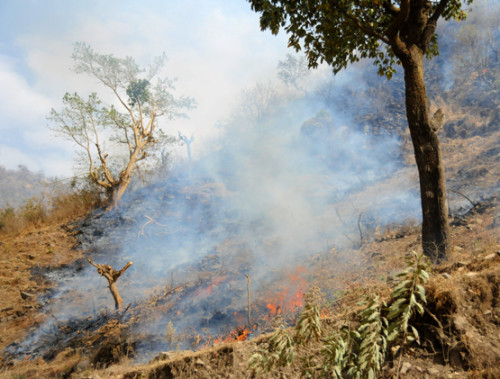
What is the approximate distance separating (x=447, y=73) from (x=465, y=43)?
249 cm

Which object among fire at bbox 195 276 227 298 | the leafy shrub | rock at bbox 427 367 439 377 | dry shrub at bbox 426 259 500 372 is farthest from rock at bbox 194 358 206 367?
fire at bbox 195 276 227 298

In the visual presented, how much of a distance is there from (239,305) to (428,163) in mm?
5315

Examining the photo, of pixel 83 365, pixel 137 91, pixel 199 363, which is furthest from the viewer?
pixel 137 91

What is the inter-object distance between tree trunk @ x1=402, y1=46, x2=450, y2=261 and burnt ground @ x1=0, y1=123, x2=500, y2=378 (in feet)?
1.27

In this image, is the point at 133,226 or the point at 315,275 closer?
the point at 315,275

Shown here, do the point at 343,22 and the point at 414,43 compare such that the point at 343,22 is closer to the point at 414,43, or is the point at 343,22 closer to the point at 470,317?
the point at 414,43

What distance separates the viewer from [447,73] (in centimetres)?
2034

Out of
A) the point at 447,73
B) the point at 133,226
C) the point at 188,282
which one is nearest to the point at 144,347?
the point at 188,282

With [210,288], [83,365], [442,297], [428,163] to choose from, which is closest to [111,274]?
[83,365]

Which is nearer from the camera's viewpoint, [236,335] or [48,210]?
[236,335]

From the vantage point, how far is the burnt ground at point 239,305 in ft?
7.33

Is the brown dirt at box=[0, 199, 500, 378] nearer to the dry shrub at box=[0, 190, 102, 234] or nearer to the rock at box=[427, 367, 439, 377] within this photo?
the rock at box=[427, 367, 439, 377]

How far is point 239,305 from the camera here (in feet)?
22.5

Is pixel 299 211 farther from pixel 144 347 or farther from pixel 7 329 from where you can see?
pixel 7 329
